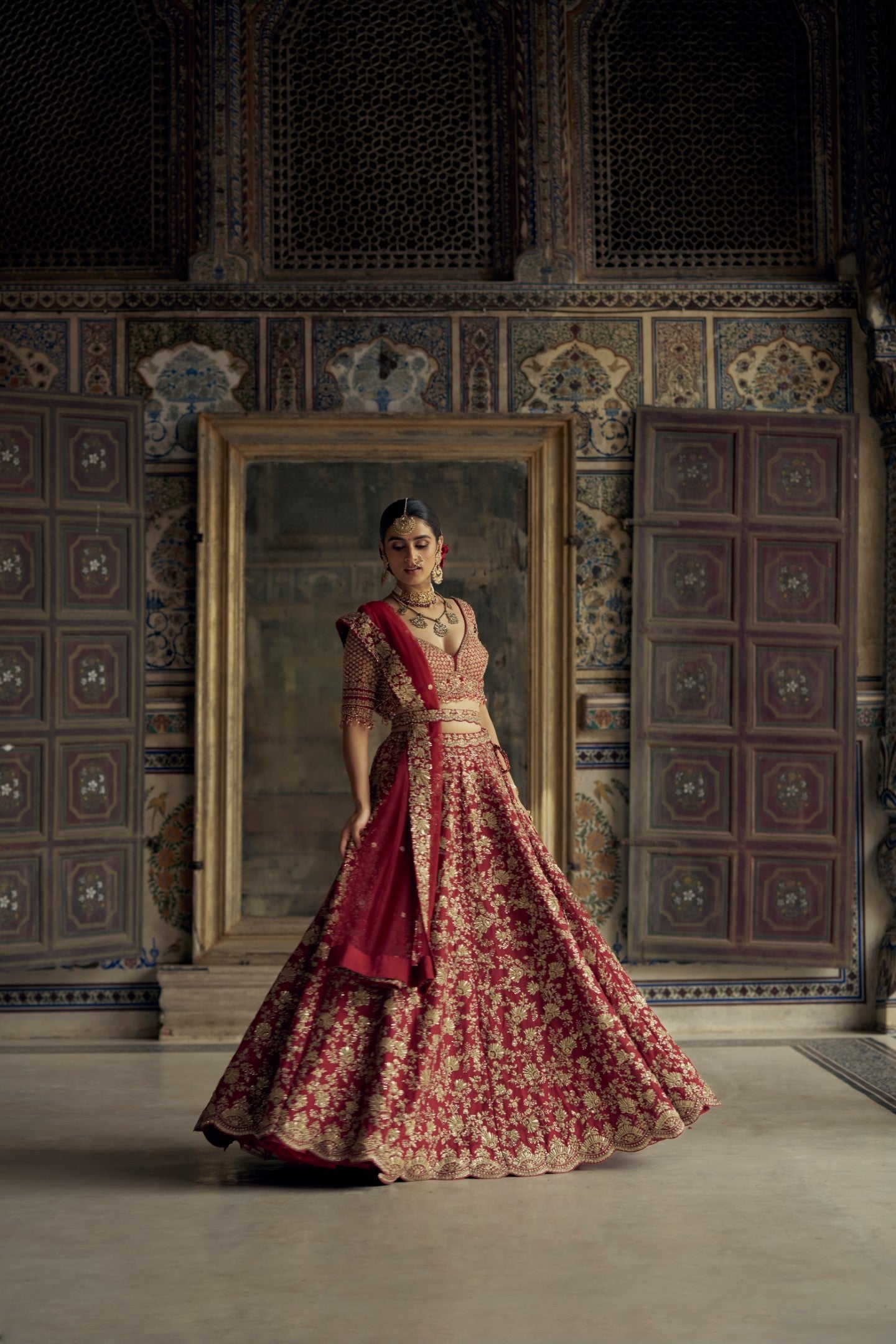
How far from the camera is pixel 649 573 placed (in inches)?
202

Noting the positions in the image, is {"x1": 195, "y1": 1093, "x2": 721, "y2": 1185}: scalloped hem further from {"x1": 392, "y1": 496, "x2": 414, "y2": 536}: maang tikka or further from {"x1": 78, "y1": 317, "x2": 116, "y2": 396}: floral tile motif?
{"x1": 78, "y1": 317, "x2": 116, "y2": 396}: floral tile motif

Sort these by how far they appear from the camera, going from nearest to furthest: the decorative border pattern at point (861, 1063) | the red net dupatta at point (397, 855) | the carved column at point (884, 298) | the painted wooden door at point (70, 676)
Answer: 1. the red net dupatta at point (397, 855)
2. the decorative border pattern at point (861, 1063)
3. the painted wooden door at point (70, 676)
4. the carved column at point (884, 298)

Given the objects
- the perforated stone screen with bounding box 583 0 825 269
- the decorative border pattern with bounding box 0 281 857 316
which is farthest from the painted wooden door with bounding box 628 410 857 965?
the perforated stone screen with bounding box 583 0 825 269

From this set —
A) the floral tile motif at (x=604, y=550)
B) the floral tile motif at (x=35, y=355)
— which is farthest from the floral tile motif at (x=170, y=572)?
the floral tile motif at (x=604, y=550)

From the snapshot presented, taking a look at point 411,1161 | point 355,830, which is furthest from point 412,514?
point 411,1161

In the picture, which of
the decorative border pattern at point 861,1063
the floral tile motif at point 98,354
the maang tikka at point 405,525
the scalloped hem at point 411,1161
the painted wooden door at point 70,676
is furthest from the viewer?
the floral tile motif at point 98,354

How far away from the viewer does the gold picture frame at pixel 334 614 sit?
513 centimetres

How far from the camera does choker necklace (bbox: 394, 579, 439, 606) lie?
3.64 meters

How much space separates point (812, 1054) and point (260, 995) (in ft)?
5.99

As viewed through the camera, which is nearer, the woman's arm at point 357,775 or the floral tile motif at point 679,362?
the woman's arm at point 357,775

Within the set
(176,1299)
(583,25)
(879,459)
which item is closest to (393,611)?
(176,1299)

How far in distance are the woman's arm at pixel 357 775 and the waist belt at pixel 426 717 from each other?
0.08 meters

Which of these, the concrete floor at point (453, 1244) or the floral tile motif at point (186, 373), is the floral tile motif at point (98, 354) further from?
the concrete floor at point (453, 1244)

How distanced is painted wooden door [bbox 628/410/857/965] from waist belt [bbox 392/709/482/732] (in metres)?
1.63
